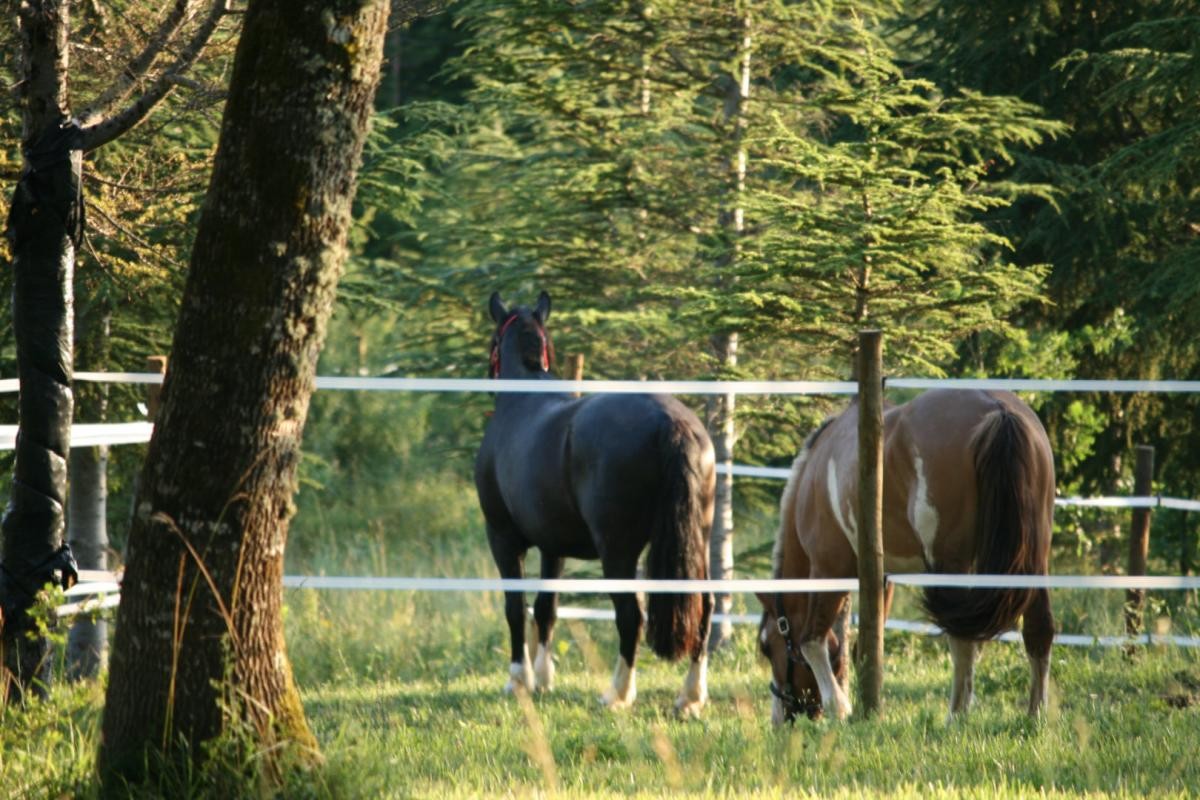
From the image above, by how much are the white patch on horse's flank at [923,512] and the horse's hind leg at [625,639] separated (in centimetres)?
174

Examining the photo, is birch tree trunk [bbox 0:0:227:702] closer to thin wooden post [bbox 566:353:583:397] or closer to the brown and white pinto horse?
the brown and white pinto horse

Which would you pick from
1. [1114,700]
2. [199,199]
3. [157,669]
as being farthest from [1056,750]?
[199,199]

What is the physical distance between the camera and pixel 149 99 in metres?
5.12

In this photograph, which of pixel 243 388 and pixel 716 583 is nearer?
pixel 243 388

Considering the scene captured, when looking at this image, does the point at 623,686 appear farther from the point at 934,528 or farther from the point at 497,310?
the point at 497,310

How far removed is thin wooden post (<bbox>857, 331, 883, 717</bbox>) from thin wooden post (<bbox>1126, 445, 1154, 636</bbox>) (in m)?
4.36

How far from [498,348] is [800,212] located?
2.07 m

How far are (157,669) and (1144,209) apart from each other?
30.2 feet

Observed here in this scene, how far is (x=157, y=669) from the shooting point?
397cm

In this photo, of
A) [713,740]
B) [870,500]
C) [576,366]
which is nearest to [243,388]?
[713,740]

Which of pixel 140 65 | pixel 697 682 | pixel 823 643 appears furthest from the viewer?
pixel 697 682

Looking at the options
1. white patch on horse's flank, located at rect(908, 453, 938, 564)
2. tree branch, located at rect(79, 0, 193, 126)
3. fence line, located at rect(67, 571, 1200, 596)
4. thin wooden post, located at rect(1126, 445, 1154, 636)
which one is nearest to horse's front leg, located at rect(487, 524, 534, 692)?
fence line, located at rect(67, 571, 1200, 596)

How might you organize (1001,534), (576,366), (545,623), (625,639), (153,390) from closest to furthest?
1. (1001,534)
2. (625,639)
3. (153,390)
4. (545,623)
5. (576,366)

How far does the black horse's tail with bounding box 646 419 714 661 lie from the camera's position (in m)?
7.24
